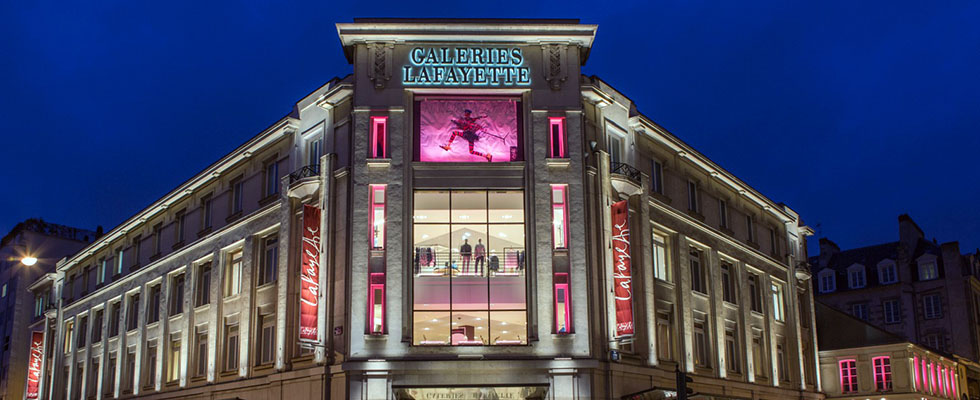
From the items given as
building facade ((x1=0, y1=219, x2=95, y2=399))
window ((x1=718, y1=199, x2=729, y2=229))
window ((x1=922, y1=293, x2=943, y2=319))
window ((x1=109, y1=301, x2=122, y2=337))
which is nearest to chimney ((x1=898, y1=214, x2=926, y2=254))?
window ((x1=922, y1=293, x2=943, y2=319))

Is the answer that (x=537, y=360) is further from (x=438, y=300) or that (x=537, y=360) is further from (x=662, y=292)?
(x=662, y=292)

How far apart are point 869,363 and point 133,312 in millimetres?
37316

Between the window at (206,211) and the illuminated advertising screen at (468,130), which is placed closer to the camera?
the illuminated advertising screen at (468,130)

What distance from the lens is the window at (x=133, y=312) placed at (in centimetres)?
4412

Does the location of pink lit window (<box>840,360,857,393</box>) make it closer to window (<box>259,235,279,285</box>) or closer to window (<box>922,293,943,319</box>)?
window (<box>922,293,943,319</box>)

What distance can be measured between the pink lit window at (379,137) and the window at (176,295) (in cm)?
1600

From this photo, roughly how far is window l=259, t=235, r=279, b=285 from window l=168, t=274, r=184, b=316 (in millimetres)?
7440

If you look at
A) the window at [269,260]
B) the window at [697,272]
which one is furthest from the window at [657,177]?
the window at [269,260]

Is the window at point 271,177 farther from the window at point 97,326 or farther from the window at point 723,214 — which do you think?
the window at point 723,214

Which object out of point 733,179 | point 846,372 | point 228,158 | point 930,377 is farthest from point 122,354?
point 930,377

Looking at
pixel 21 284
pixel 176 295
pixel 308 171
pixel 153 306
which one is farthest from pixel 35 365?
pixel 308 171

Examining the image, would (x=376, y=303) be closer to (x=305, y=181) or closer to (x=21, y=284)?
(x=305, y=181)

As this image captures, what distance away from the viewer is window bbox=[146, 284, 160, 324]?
1656 inches

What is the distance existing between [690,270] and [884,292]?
37631mm
